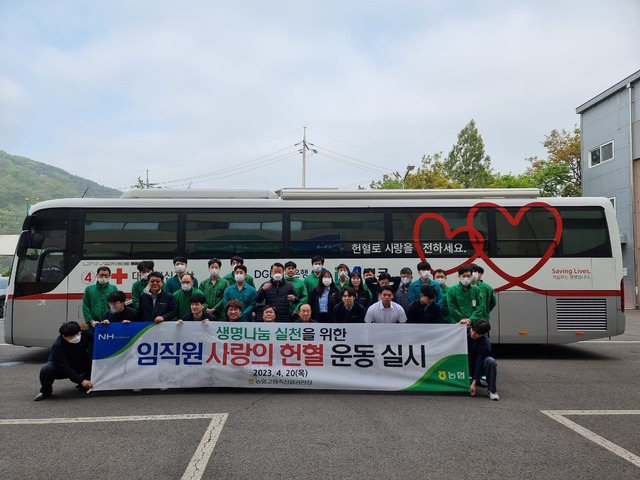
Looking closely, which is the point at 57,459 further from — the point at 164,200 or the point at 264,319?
the point at 164,200

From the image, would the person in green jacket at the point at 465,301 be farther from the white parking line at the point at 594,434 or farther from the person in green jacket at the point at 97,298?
the person in green jacket at the point at 97,298

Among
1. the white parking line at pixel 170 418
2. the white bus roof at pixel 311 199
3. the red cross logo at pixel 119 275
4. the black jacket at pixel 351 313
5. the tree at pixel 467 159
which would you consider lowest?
the white parking line at pixel 170 418

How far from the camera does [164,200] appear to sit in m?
9.92

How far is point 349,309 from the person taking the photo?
7.79 m

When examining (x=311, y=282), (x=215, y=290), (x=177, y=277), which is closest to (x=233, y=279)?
(x=215, y=290)

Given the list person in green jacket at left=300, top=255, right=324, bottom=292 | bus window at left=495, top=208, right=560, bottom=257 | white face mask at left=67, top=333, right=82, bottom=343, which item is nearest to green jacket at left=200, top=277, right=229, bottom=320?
person in green jacket at left=300, top=255, right=324, bottom=292

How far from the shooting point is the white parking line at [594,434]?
4.53 metres

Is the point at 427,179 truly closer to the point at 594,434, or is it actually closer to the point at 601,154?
the point at 601,154

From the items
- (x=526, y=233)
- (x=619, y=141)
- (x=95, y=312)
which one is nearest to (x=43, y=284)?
(x=95, y=312)

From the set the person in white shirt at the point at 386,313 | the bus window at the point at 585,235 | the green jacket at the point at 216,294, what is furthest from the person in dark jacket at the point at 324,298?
the bus window at the point at 585,235

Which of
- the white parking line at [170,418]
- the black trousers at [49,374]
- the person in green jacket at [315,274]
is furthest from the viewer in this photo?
the person in green jacket at [315,274]

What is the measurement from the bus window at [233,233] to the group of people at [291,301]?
84 cm

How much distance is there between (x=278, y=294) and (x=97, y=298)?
2.86m

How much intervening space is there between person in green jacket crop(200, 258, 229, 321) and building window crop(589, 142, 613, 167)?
2051cm
